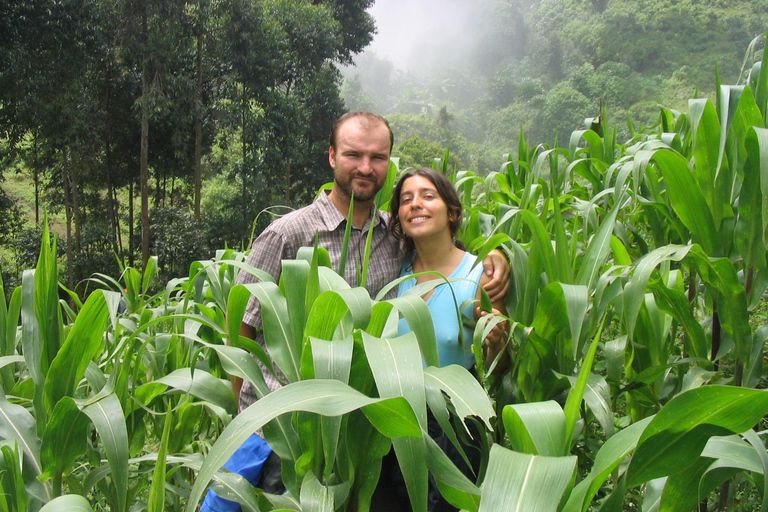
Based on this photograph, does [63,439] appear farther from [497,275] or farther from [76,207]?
[76,207]

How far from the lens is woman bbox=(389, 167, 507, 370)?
3.76 ft

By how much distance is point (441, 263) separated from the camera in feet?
4.30

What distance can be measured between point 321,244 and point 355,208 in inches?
4.7

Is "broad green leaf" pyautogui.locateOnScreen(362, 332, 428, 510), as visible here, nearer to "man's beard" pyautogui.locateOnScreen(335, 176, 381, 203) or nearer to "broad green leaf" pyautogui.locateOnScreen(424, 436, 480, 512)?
"broad green leaf" pyautogui.locateOnScreen(424, 436, 480, 512)

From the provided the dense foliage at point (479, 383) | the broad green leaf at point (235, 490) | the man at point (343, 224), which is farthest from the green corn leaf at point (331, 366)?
the man at point (343, 224)

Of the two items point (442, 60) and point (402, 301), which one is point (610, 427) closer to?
point (402, 301)

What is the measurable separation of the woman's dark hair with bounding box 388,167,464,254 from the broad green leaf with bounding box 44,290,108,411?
69 centimetres

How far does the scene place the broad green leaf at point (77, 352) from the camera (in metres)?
0.86

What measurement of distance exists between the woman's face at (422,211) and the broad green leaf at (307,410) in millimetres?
701

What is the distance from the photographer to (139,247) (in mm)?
12844

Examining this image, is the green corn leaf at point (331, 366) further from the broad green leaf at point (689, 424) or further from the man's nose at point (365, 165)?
the man's nose at point (365, 165)

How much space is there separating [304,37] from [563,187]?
14641 mm

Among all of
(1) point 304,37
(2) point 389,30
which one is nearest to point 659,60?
(1) point 304,37

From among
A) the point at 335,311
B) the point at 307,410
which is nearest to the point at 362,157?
the point at 335,311
